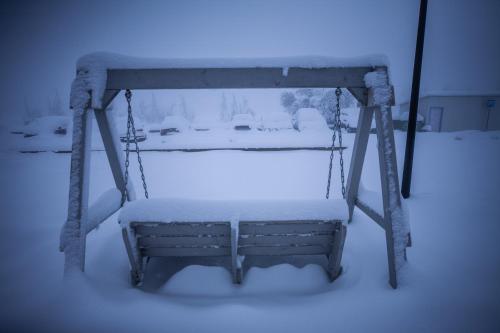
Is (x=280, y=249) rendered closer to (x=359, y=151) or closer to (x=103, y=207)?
(x=359, y=151)

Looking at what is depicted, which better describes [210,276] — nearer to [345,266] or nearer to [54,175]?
[345,266]

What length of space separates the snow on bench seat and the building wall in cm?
2180

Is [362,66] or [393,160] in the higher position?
[362,66]

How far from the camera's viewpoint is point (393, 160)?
2.52 meters

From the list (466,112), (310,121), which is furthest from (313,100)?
(466,112)

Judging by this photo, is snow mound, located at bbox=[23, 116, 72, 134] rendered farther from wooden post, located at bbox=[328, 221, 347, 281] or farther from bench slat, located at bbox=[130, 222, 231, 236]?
wooden post, located at bbox=[328, 221, 347, 281]

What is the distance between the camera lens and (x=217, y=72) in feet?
8.07

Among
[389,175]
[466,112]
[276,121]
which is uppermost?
[389,175]

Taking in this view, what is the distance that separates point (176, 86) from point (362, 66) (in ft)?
6.42

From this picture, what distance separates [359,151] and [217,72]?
2.25 m

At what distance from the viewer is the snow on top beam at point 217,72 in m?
2.44

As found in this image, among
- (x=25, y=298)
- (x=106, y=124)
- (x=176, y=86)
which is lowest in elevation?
(x=25, y=298)

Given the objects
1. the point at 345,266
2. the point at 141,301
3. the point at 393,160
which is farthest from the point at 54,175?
the point at 393,160

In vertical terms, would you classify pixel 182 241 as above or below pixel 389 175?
below
